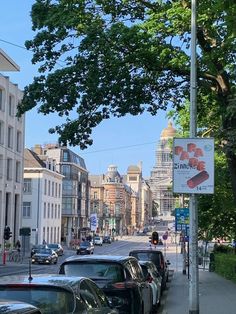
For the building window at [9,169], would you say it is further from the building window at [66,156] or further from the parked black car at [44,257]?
the building window at [66,156]

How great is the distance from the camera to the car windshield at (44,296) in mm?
6871

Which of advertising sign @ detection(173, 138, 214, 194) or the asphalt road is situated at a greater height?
advertising sign @ detection(173, 138, 214, 194)

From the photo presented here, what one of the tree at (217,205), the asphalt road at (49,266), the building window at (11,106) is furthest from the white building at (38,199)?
the tree at (217,205)

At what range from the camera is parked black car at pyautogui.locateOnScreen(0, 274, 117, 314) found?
272 inches

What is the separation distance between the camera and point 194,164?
11.5 meters

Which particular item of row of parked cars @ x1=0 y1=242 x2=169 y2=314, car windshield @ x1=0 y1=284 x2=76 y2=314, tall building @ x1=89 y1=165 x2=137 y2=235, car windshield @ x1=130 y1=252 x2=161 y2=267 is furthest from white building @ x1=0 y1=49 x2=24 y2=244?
tall building @ x1=89 y1=165 x2=137 y2=235

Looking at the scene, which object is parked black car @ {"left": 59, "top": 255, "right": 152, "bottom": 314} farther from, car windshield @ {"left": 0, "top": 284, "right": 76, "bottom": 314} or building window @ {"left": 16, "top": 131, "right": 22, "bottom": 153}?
building window @ {"left": 16, "top": 131, "right": 22, "bottom": 153}

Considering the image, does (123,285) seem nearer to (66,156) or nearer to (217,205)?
(217,205)

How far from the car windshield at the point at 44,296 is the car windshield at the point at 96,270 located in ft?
13.7

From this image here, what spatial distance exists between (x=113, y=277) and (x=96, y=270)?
35 centimetres

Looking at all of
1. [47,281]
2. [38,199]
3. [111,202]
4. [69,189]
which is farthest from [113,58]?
[111,202]

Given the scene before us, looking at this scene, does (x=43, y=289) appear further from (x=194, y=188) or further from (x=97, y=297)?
(x=194, y=188)

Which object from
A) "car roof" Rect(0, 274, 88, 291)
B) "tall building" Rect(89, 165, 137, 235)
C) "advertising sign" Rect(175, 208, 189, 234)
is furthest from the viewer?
"tall building" Rect(89, 165, 137, 235)

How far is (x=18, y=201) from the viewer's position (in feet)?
237
